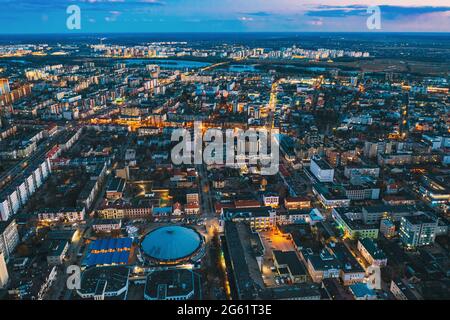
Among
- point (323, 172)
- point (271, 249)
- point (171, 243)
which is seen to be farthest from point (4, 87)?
point (271, 249)

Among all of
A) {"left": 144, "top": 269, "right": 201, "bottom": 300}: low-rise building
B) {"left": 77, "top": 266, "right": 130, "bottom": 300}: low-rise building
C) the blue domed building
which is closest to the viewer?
{"left": 144, "top": 269, "right": 201, "bottom": 300}: low-rise building

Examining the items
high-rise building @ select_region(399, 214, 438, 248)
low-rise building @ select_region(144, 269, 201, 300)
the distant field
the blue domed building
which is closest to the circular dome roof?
the blue domed building

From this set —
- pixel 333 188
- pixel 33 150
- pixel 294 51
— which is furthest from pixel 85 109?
pixel 294 51

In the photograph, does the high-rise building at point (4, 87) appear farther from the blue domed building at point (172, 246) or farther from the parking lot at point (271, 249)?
the parking lot at point (271, 249)

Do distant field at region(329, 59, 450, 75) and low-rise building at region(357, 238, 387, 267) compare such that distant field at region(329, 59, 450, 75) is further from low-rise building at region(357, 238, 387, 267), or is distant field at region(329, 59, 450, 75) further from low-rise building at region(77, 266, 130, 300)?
low-rise building at region(77, 266, 130, 300)

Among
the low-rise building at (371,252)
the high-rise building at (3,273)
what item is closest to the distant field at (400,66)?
the low-rise building at (371,252)
